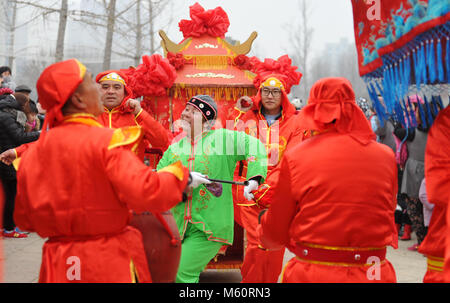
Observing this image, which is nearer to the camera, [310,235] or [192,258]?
[310,235]

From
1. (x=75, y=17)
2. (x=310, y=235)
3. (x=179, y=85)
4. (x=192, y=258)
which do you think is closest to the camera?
(x=310, y=235)

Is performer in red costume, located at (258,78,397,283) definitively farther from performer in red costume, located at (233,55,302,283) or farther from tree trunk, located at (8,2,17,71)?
tree trunk, located at (8,2,17,71)

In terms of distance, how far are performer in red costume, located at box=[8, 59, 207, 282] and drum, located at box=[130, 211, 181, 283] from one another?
13cm

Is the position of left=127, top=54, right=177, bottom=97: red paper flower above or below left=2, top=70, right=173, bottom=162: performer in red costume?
above

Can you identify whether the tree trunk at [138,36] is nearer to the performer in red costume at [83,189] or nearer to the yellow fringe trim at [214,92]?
the yellow fringe trim at [214,92]

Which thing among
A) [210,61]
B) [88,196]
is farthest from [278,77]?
[88,196]

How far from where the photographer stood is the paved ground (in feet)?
18.0

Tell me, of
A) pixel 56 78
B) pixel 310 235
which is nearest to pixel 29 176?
pixel 56 78

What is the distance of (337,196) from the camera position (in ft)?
8.39

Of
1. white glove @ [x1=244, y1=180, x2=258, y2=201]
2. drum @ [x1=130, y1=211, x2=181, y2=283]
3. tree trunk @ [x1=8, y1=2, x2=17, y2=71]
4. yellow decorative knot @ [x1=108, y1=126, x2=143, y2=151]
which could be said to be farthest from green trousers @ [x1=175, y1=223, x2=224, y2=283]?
tree trunk @ [x1=8, y1=2, x2=17, y2=71]

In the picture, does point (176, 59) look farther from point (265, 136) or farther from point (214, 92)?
point (265, 136)
